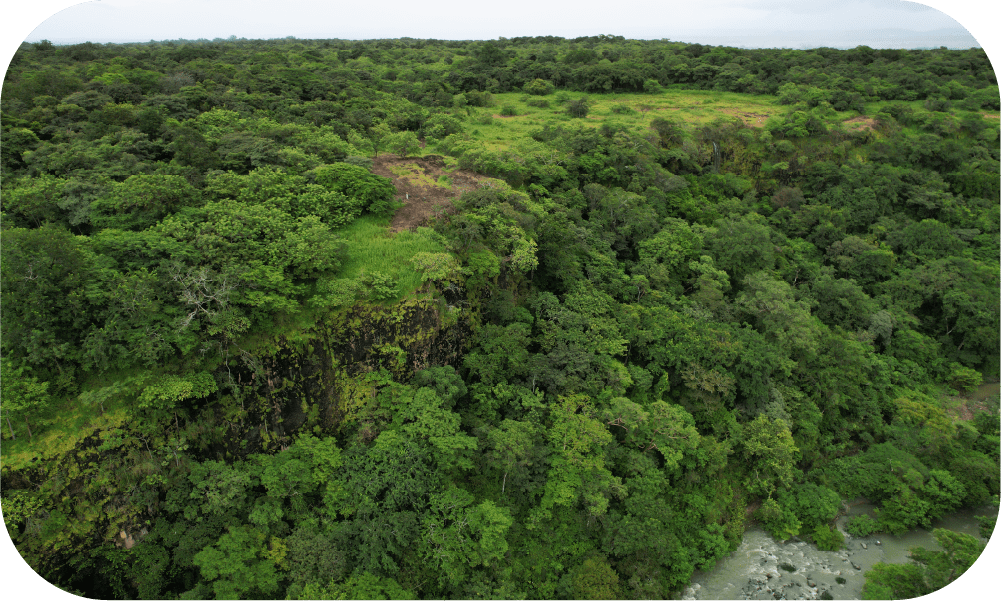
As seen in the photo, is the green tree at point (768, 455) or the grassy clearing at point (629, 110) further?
the grassy clearing at point (629, 110)

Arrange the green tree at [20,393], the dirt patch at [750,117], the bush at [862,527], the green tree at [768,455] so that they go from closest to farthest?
the green tree at [20,393]
the bush at [862,527]
the green tree at [768,455]
the dirt patch at [750,117]

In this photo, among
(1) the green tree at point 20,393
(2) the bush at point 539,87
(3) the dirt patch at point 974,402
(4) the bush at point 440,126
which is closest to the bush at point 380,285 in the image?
(1) the green tree at point 20,393

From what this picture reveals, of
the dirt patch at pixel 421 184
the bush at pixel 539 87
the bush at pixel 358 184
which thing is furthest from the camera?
the bush at pixel 539 87

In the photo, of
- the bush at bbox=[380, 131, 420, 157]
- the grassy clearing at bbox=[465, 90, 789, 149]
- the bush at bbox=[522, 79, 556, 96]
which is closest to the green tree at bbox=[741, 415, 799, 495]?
the bush at bbox=[380, 131, 420, 157]

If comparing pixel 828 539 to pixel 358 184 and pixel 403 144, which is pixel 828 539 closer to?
pixel 358 184

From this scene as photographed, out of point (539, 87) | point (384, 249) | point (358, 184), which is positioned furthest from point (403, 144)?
point (539, 87)

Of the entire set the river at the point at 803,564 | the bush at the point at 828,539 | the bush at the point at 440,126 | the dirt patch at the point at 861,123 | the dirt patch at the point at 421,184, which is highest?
the dirt patch at the point at 861,123

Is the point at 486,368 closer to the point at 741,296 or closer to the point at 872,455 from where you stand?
the point at 741,296

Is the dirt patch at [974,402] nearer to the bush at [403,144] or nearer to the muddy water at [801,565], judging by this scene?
the muddy water at [801,565]
